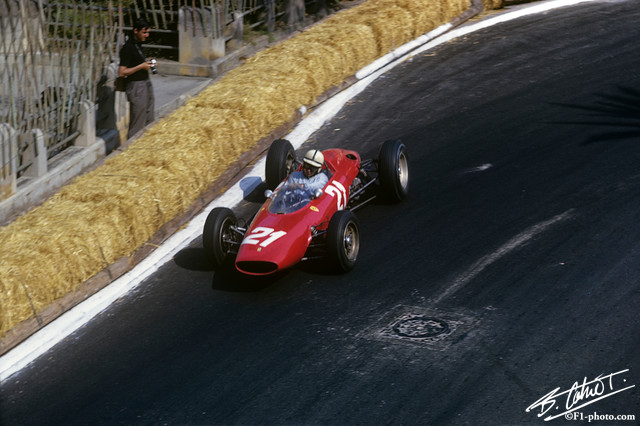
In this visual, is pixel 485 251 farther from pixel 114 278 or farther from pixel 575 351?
pixel 114 278

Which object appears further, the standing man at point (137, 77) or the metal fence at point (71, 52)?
the standing man at point (137, 77)

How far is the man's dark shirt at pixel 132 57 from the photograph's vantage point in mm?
13625

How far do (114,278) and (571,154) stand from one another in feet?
23.1

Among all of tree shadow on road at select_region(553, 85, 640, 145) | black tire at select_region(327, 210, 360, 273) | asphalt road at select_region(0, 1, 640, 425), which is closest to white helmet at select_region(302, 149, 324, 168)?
black tire at select_region(327, 210, 360, 273)

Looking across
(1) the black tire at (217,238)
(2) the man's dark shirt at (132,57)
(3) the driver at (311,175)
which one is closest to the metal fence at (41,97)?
(2) the man's dark shirt at (132,57)

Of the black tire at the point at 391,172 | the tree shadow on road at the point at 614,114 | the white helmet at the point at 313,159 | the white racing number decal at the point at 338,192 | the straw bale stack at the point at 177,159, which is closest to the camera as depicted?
the straw bale stack at the point at 177,159

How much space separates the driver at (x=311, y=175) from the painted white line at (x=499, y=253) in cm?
215

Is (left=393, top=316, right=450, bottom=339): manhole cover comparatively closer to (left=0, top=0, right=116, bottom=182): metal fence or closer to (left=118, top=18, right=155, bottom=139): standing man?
(left=0, top=0, right=116, bottom=182): metal fence

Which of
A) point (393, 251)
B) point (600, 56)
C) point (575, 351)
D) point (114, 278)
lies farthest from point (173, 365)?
point (600, 56)

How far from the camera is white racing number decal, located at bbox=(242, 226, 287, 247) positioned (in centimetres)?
1026

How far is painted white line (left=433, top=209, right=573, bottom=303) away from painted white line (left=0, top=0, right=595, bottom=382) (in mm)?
3776

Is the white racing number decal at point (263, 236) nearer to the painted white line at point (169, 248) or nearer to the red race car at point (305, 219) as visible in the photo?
the red race car at point (305, 219)

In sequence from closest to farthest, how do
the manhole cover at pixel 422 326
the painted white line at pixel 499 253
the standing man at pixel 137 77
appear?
the manhole cover at pixel 422 326
the painted white line at pixel 499 253
the standing man at pixel 137 77

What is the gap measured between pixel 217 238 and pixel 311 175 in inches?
57.2
